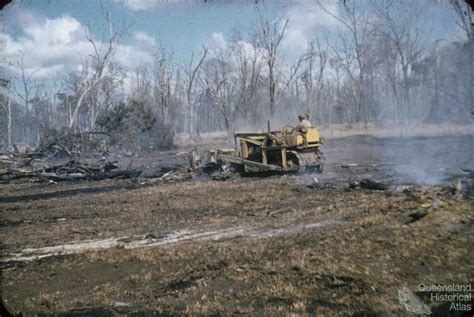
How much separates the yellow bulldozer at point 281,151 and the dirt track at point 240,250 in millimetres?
3029

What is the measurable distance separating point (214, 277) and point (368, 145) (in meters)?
28.0

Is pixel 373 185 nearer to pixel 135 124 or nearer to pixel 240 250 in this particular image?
pixel 240 250

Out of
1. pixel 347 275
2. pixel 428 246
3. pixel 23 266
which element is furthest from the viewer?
pixel 23 266

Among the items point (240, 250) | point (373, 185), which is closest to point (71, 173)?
point (373, 185)

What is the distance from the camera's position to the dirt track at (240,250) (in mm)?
4906

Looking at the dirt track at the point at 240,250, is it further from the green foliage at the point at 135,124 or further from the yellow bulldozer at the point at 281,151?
the green foliage at the point at 135,124

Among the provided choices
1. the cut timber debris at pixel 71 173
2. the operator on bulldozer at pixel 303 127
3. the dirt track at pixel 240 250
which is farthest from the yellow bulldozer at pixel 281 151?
the cut timber debris at pixel 71 173

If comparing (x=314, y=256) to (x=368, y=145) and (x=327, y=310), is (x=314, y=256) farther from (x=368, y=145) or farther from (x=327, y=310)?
(x=368, y=145)

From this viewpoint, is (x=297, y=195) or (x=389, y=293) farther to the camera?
(x=297, y=195)

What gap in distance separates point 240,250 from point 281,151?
10.4 m

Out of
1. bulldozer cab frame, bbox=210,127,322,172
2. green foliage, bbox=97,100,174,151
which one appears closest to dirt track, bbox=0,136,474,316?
bulldozer cab frame, bbox=210,127,322,172

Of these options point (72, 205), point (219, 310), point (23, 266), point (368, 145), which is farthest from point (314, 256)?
point (368, 145)

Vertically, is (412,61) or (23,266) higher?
(412,61)

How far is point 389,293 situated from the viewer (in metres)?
4.66
